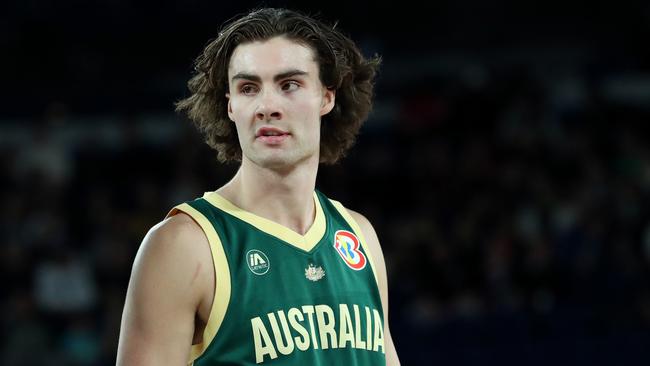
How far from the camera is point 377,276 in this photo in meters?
3.41

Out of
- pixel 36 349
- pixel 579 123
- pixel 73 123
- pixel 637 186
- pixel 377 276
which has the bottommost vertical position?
pixel 377 276

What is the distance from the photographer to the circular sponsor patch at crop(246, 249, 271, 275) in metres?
3.06

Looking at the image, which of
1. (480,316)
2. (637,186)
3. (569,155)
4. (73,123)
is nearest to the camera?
(480,316)

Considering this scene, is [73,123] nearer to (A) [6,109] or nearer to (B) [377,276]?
(A) [6,109]

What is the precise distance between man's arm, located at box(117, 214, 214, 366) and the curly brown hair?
0.64 metres

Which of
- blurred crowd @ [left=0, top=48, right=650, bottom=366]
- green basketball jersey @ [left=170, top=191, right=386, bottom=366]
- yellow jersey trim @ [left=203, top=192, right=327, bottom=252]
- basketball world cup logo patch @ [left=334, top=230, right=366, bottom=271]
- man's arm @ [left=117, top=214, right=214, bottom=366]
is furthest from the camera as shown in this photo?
blurred crowd @ [left=0, top=48, right=650, bottom=366]

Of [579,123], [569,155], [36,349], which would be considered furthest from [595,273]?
[36,349]

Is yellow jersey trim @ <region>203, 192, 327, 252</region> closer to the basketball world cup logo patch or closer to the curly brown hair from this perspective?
the basketball world cup logo patch

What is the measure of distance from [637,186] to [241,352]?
6.43 meters

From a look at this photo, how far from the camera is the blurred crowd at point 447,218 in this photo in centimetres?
795

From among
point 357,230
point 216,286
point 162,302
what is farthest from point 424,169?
point 162,302

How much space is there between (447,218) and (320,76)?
20.0 feet

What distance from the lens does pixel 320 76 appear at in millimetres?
3285

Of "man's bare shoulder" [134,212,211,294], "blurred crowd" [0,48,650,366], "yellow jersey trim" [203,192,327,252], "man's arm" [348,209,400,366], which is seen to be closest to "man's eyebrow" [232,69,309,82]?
"yellow jersey trim" [203,192,327,252]
